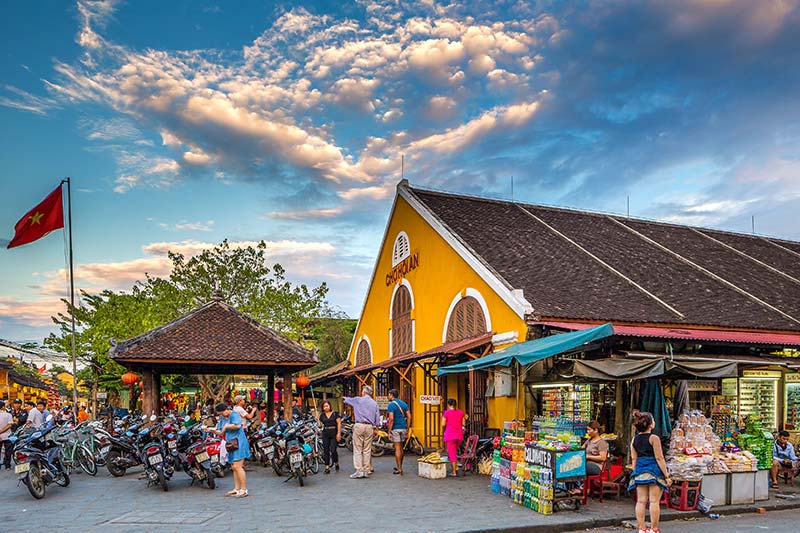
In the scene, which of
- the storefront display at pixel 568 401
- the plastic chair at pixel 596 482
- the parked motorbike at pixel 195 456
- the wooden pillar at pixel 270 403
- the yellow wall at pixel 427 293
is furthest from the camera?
the wooden pillar at pixel 270 403

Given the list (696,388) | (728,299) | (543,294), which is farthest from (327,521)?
(728,299)

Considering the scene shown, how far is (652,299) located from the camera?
17062 mm

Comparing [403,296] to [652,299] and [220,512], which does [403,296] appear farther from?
A: [220,512]

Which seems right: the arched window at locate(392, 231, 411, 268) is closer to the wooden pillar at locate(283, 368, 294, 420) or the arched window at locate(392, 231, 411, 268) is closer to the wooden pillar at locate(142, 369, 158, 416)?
the wooden pillar at locate(283, 368, 294, 420)

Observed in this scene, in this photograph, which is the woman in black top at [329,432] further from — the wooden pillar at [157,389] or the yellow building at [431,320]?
the wooden pillar at [157,389]

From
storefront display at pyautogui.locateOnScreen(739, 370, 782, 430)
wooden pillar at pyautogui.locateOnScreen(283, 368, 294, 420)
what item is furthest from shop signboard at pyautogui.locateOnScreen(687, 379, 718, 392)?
wooden pillar at pyautogui.locateOnScreen(283, 368, 294, 420)

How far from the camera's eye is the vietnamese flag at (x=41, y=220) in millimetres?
17375

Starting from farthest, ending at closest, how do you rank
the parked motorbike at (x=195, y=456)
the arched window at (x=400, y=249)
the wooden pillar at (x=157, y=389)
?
the arched window at (x=400, y=249) → the wooden pillar at (x=157, y=389) → the parked motorbike at (x=195, y=456)

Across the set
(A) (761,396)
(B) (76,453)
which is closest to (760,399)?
(A) (761,396)

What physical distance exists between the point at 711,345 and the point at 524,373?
3.77 metres

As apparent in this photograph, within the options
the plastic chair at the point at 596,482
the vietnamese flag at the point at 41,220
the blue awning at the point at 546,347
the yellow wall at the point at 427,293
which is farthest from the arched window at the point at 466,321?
the vietnamese flag at the point at 41,220

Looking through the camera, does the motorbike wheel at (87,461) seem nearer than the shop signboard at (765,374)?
Yes

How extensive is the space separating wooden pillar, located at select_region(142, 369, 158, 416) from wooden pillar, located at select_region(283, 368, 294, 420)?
3234 mm

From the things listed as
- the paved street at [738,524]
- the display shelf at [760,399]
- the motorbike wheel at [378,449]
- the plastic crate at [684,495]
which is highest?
the display shelf at [760,399]
